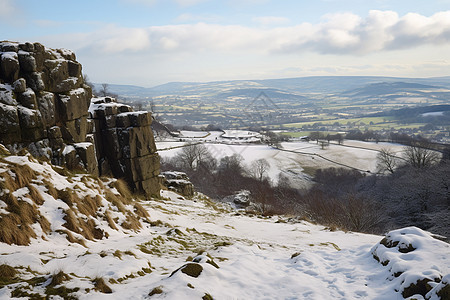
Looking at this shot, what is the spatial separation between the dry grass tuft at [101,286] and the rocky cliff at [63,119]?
1420 cm

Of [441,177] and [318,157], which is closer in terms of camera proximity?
[441,177]

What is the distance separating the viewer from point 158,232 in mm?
14008

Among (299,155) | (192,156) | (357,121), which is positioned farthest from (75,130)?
(357,121)

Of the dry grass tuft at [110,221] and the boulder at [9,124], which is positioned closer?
the dry grass tuft at [110,221]

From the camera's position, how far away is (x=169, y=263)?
9227 mm

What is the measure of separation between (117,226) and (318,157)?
82001 millimetres

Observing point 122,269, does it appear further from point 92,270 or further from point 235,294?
point 235,294

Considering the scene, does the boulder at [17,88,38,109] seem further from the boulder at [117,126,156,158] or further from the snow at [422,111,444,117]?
the snow at [422,111,444,117]

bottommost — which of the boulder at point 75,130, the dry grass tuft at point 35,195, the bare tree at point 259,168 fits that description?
the bare tree at point 259,168

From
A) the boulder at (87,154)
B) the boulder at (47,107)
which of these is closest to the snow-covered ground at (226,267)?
the boulder at (87,154)

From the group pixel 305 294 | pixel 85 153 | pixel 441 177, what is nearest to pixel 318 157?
pixel 441 177

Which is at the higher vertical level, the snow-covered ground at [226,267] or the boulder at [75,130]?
the boulder at [75,130]

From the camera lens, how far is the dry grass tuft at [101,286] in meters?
6.14

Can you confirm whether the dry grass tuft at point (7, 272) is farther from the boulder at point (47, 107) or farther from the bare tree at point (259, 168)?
the bare tree at point (259, 168)
